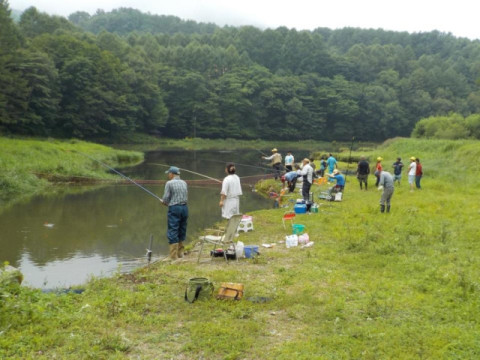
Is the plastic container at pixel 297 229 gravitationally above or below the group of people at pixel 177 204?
below

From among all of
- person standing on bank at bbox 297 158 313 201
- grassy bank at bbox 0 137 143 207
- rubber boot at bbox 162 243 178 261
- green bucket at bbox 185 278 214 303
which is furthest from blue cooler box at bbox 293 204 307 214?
grassy bank at bbox 0 137 143 207

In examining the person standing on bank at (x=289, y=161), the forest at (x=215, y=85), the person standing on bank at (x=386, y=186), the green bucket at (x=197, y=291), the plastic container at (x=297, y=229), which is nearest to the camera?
the green bucket at (x=197, y=291)

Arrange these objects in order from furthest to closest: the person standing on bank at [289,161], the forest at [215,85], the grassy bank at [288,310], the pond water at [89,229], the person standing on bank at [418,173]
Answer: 1. the forest at [215,85]
2. the person standing on bank at [289,161]
3. the person standing on bank at [418,173]
4. the pond water at [89,229]
5. the grassy bank at [288,310]

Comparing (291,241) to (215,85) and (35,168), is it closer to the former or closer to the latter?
(35,168)

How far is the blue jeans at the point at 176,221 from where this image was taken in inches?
405

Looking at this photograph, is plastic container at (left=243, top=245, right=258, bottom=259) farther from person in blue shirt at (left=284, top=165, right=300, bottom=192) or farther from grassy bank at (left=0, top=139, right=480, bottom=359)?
person in blue shirt at (left=284, top=165, right=300, bottom=192)

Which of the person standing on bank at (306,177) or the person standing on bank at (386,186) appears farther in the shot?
the person standing on bank at (306,177)

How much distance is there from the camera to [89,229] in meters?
16.2

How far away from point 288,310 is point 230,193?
14.5 feet

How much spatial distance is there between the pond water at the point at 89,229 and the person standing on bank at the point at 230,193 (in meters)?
2.71

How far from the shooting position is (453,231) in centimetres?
1272

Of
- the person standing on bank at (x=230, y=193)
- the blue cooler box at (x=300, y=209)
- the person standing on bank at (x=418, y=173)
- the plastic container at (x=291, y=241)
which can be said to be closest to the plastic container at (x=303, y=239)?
the plastic container at (x=291, y=241)

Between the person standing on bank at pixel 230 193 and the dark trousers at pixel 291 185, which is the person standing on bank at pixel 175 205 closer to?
the person standing on bank at pixel 230 193

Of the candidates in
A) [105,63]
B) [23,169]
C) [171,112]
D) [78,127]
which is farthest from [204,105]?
[23,169]
